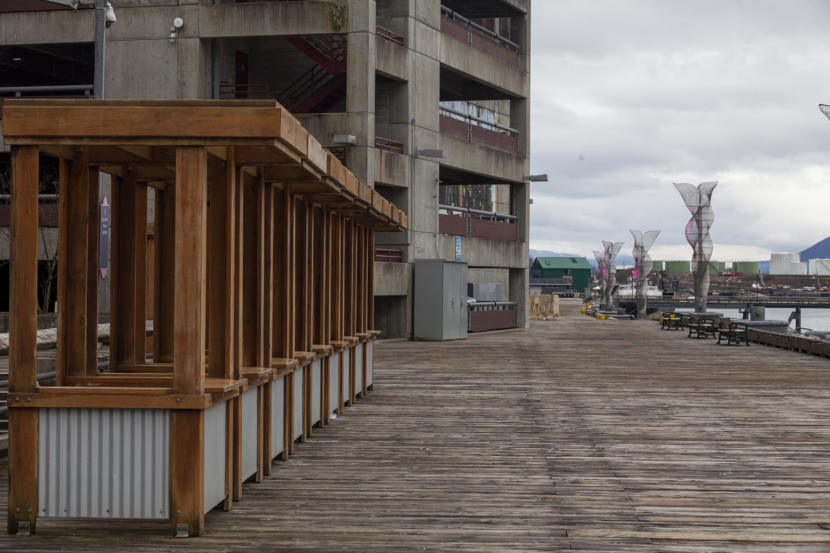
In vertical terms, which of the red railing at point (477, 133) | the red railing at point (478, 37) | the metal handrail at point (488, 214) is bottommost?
the metal handrail at point (488, 214)

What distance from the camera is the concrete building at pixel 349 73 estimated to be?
3161 cm

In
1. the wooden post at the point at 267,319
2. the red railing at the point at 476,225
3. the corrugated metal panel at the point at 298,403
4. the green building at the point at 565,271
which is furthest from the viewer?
the green building at the point at 565,271

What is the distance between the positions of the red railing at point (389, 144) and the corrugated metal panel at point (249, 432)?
2576 centimetres

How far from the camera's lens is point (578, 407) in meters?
14.7

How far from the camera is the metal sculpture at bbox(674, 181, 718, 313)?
39.4 meters

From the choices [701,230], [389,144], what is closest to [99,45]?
[389,144]

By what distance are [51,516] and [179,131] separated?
298 centimetres

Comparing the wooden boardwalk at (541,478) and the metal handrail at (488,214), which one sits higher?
the metal handrail at (488,214)

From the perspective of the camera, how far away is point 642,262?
6303 cm

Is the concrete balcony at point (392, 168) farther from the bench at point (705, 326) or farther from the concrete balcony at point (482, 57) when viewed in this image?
the bench at point (705, 326)

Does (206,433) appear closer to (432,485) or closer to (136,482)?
(136,482)

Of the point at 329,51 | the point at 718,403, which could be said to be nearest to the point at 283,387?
the point at 718,403

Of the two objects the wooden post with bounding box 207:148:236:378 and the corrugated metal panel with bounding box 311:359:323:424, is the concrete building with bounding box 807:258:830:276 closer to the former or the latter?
the corrugated metal panel with bounding box 311:359:323:424

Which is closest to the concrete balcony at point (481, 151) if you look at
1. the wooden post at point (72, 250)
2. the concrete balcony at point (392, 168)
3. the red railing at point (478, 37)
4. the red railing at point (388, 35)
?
the concrete balcony at point (392, 168)
